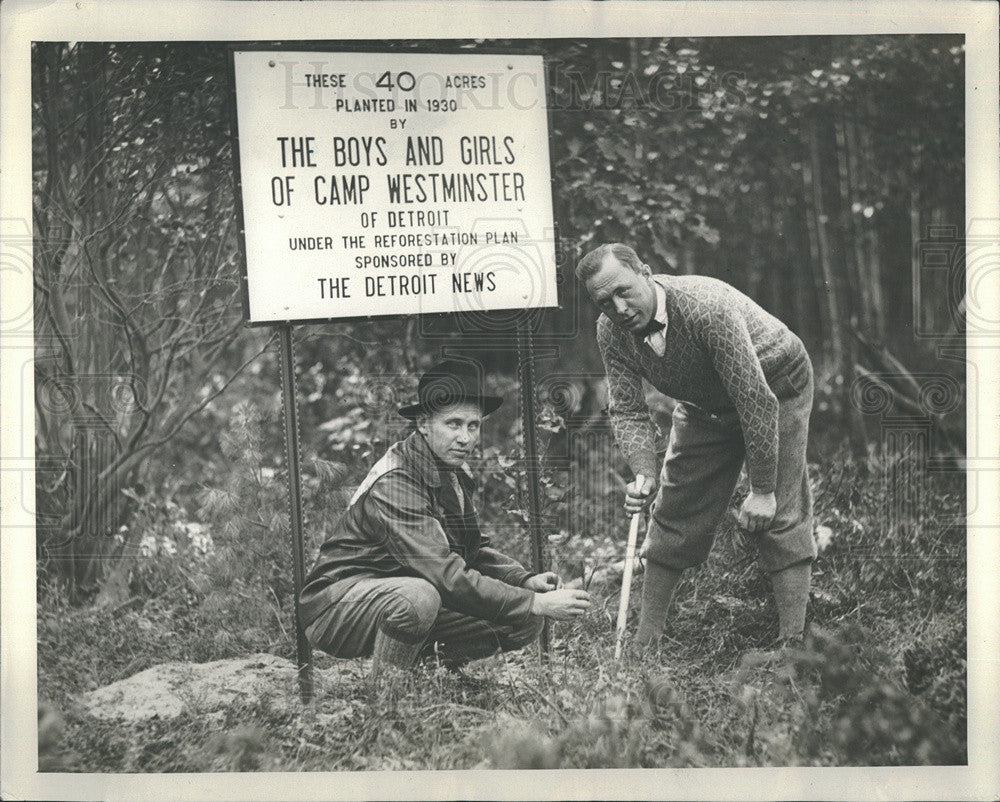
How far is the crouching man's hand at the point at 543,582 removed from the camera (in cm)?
575

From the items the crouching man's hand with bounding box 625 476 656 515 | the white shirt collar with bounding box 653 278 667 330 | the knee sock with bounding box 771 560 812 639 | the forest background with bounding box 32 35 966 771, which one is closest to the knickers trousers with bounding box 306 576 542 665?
the forest background with bounding box 32 35 966 771

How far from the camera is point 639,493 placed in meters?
5.77

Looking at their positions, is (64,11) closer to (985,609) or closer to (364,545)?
(364,545)

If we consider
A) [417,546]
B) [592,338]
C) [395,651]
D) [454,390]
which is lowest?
[395,651]

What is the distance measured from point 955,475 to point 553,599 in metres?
2.16

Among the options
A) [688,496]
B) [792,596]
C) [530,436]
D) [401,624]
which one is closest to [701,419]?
[688,496]

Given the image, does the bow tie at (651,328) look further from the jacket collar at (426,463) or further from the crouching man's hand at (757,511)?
the jacket collar at (426,463)

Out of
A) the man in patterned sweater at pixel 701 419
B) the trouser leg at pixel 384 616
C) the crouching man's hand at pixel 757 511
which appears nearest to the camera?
the trouser leg at pixel 384 616

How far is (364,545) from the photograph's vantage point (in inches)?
222

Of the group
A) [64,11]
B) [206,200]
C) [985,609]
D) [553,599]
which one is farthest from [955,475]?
[64,11]

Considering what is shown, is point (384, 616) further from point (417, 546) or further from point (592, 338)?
point (592, 338)

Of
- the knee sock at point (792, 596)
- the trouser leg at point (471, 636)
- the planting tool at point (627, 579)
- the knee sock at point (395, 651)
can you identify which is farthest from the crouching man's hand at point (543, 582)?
the knee sock at point (792, 596)

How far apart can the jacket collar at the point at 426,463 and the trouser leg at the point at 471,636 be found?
0.64m

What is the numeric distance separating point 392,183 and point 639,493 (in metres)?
1.99
